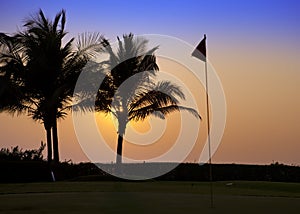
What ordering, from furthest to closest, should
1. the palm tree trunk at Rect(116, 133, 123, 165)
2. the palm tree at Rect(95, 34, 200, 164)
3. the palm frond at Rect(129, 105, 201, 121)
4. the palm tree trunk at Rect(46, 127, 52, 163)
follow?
the palm frond at Rect(129, 105, 201, 121)
the palm tree at Rect(95, 34, 200, 164)
the palm tree trunk at Rect(116, 133, 123, 165)
the palm tree trunk at Rect(46, 127, 52, 163)

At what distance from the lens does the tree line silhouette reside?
95.1 feet

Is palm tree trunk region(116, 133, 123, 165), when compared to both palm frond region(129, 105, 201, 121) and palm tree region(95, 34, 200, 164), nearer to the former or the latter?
palm tree region(95, 34, 200, 164)

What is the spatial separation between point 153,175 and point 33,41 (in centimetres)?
1032

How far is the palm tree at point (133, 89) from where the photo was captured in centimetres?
3075

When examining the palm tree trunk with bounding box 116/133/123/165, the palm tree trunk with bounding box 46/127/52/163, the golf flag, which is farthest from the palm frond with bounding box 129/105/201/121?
the golf flag

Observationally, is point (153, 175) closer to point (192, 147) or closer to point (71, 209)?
point (192, 147)

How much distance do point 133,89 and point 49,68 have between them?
5.02m

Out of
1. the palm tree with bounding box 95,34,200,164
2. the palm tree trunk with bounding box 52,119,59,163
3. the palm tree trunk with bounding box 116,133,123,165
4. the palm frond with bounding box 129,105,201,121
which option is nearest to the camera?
the palm tree trunk with bounding box 52,119,59,163

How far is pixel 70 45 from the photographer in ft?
99.3

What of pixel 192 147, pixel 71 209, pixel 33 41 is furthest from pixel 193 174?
pixel 71 209

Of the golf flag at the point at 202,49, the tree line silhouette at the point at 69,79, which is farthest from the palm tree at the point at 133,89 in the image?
the golf flag at the point at 202,49

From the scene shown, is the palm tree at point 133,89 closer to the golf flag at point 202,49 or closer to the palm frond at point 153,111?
the palm frond at point 153,111

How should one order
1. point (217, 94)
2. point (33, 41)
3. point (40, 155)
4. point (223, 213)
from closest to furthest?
point (223, 213)
point (217, 94)
point (33, 41)
point (40, 155)

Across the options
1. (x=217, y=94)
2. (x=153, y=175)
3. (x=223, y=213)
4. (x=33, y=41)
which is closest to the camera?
(x=223, y=213)
